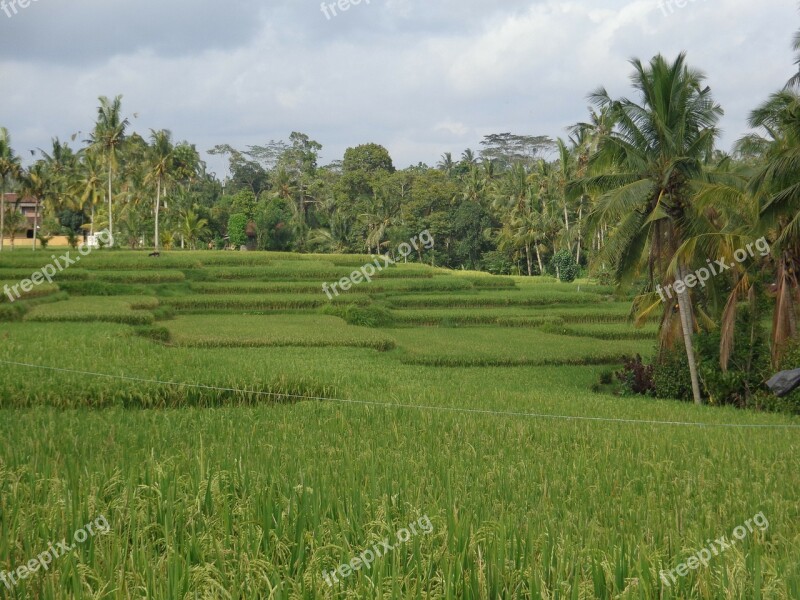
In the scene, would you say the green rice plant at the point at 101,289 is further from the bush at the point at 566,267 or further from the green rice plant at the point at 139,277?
the bush at the point at 566,267

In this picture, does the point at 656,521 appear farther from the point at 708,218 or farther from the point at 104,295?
the point at 104,295

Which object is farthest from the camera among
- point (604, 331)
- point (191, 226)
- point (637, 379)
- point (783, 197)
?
point (191, 226)

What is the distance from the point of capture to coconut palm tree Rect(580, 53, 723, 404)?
507 inches

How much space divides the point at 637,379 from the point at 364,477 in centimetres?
1164

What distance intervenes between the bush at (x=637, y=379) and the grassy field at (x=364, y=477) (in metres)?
0.88

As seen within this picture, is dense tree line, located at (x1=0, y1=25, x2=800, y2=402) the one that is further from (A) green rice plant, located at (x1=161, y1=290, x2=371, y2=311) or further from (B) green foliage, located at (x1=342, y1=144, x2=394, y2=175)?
(A) green rice plant, located at (x1=161, y1=290, x2=371, y2=311)

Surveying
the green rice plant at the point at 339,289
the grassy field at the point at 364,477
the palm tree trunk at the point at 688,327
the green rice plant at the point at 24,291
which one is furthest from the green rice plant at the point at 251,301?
the palm tree trunk at the point at 688,327

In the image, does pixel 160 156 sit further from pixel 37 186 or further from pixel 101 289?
pixel 101 289

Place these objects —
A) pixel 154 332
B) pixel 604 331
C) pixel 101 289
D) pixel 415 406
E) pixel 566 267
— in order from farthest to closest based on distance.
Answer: pixel 566 267 < pixel 101 289 < pixel 604 331 < pixel 154 332 < pixel 415 406

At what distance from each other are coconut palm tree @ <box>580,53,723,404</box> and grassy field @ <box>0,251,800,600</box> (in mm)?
2894

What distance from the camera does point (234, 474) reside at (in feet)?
13.9

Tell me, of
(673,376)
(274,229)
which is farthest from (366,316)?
(274,229)

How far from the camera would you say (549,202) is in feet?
127

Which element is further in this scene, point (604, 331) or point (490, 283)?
point (490, 283)
